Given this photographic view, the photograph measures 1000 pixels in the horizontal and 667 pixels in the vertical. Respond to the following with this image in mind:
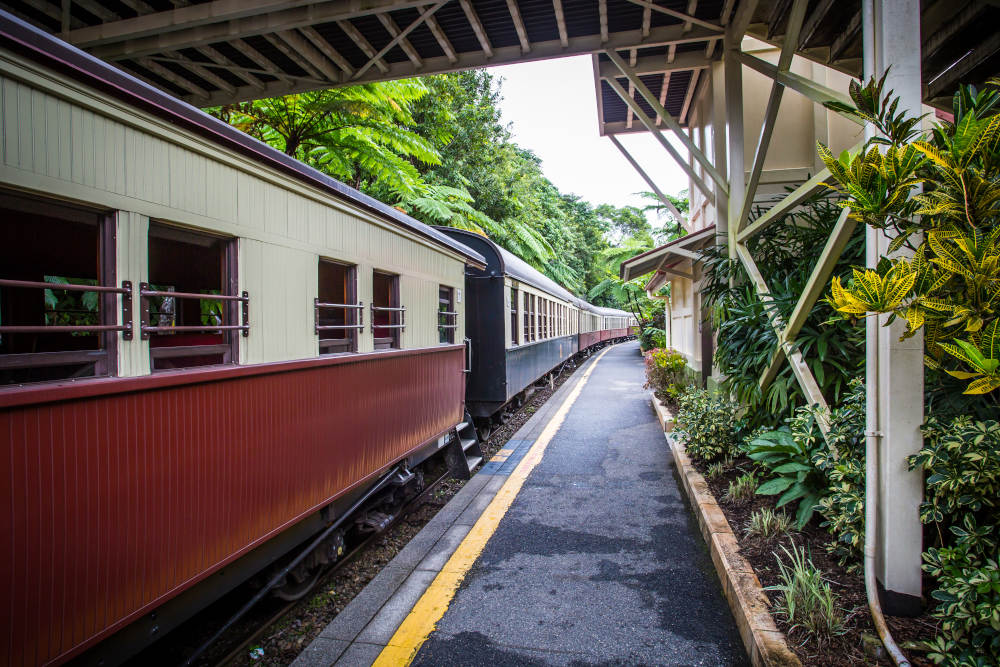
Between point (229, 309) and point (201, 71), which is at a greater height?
point (201, 71)

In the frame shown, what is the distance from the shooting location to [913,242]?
239 cm

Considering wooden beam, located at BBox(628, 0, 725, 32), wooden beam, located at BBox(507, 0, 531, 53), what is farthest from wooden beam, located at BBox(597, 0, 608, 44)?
wooden beam, located at BBox(507, 0, 531, 53)

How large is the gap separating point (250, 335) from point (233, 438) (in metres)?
0.53

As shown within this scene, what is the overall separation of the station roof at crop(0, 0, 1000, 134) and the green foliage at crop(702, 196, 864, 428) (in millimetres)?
1445

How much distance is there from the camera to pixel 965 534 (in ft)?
7.20

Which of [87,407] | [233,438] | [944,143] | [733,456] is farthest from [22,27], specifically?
[733,456]

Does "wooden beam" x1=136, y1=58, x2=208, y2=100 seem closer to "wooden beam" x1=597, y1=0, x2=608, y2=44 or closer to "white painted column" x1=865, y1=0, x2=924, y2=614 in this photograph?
"wooden beam" x1=597, y1=0, x2=608, y2=44

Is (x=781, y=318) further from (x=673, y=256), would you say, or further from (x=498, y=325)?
(x=498, y=325)

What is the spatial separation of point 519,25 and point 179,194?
427 cm

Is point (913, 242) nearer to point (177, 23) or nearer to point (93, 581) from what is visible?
point (93, 581)

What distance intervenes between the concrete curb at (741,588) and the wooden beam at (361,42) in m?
5.51

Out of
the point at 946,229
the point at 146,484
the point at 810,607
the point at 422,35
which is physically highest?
the point at 422,35

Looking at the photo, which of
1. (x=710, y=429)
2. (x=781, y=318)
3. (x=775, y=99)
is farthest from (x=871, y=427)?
(x=775, y=99)

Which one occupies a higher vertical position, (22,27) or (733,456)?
(22,27)
